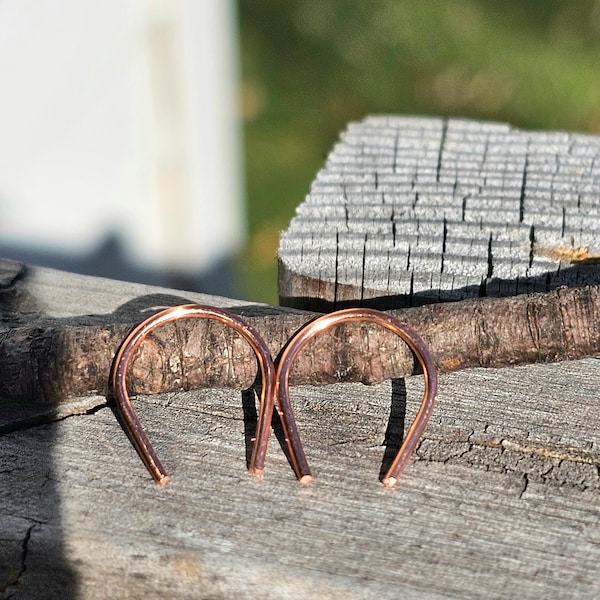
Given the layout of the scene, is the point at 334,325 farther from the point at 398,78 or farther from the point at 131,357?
the point at 398,78

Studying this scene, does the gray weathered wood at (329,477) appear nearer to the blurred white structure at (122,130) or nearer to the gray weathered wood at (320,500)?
the gray weathered wood at (320,500)

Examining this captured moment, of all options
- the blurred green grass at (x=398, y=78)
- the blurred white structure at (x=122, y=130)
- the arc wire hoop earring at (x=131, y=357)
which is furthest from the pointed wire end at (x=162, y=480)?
the blurred green grass at (x=398, y=78)

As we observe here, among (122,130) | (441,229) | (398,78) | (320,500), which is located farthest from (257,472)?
(398,78)

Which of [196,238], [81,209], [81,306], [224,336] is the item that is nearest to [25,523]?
[224,336]

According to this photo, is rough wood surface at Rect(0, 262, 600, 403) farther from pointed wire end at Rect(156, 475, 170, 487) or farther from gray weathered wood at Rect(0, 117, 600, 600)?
pointed wire end at Rect(156, 475, 170, 487)

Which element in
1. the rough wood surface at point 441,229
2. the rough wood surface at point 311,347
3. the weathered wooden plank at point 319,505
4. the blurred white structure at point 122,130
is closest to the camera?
the weathered wooden plank at point 319,505
